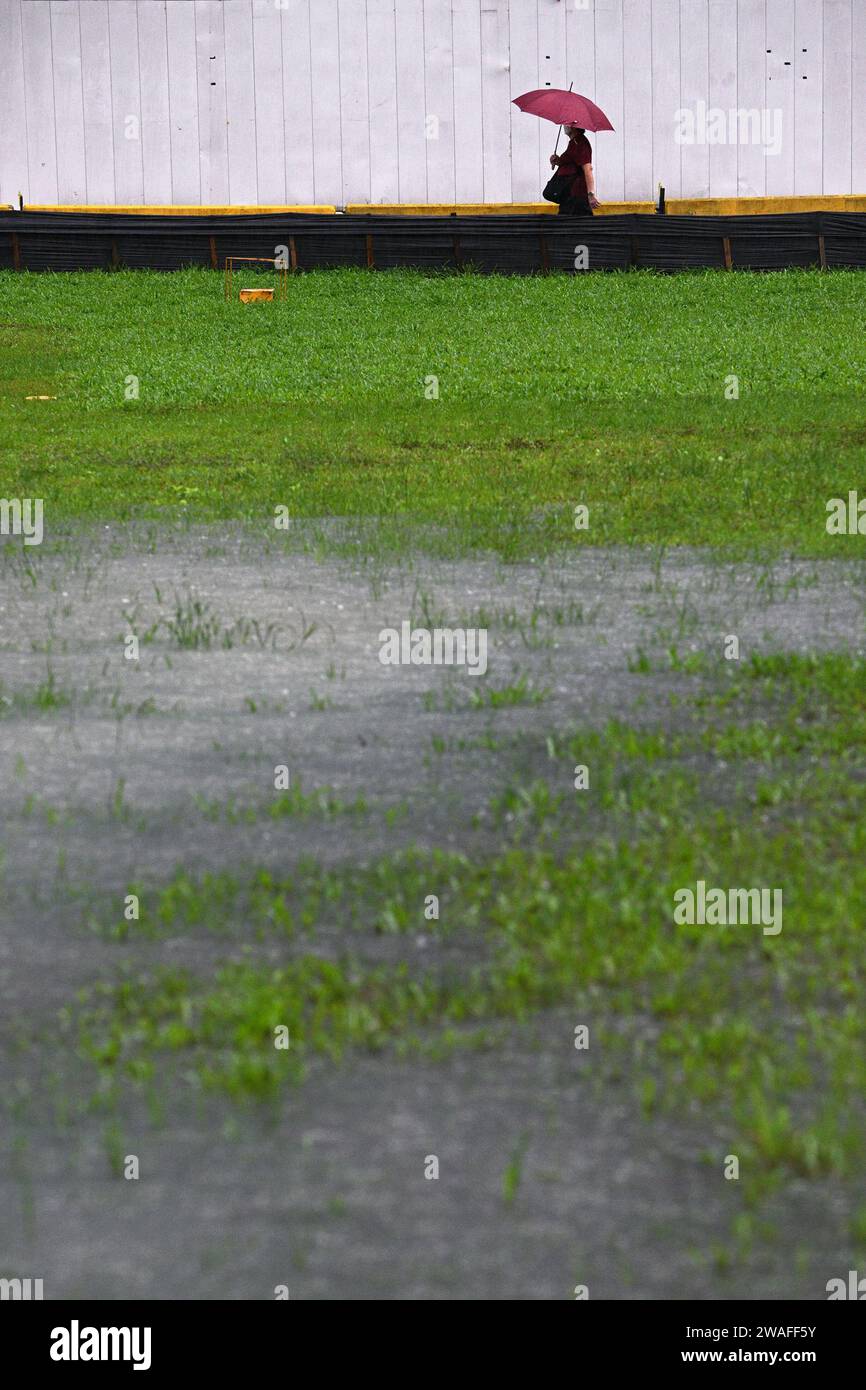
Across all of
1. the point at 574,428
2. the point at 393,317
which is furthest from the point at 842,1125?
the point at 393,317

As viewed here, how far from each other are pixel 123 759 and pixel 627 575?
14.9 feet

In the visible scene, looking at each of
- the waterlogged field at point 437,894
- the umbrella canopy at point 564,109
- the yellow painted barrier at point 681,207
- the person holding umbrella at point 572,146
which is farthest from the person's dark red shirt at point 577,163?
the waterlogged field at point 437,894

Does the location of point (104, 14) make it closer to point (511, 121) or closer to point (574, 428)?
point (511, 121)

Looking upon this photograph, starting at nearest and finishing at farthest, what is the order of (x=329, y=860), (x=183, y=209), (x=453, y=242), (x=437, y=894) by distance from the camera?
(x=437, y=894), (x=329, y=860), (x=453, y=242), (x=183, y=209)

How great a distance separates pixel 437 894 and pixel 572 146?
29624 millimetres

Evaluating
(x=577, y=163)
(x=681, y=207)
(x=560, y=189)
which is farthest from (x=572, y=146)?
(x=681, y=207)

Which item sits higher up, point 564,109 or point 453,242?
point 564,109

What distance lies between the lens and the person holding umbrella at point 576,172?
109 ft

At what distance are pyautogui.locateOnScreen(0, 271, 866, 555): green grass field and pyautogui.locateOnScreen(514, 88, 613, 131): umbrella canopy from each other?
4.29 m

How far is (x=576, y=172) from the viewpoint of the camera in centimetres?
3344

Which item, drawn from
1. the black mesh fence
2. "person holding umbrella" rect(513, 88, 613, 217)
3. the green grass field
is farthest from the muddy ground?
"person holding umbrella" rect(513, 88, 613, 217)

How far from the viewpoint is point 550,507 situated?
1365cm

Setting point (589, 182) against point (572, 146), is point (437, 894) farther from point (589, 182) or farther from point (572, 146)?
point (589, 182)

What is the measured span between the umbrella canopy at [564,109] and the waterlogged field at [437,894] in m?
18.7
